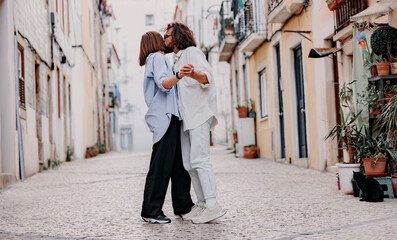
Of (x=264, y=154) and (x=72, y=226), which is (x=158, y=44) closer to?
(x=72, y=226)

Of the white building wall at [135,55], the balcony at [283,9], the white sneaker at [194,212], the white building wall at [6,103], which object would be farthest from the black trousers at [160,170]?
the white building wall at [135,55]

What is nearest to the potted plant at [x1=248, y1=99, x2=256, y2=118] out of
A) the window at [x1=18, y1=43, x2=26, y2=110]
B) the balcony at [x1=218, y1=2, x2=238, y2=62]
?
the balcony at [x1=218, y1=2, x2=238, y2=62]

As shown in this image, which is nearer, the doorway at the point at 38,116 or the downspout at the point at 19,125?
the downspout at the point at 19,125

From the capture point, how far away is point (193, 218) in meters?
4.76

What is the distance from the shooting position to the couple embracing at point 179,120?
4668 mm

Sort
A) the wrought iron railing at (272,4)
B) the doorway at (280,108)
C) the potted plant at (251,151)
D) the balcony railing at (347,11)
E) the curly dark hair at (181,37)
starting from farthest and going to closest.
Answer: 1. the potted plant at (251,151)
2. the doorway at (280,108)
3. the wrought iron railing at (272,4)
4. the balcony railing at (347,11)
5. the curly dark hair at (181,37)

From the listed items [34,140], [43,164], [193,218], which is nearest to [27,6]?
[34,140]

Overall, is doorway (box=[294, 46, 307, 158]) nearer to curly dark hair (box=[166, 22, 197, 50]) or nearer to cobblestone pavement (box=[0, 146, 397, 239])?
cobblestone pavement (box=[0, 146, 397, 239])

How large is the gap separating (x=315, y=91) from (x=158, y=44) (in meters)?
6.41

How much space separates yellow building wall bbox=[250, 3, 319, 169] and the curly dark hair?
Result: 20.7 feet

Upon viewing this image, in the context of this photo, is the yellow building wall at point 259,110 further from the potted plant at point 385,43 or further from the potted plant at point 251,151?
the potted plant at point 385,43

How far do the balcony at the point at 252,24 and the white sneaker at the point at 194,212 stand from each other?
1025 centimetres

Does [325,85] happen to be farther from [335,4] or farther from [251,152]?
[251,152]

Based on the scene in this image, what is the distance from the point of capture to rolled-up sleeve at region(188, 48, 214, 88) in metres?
4.64
